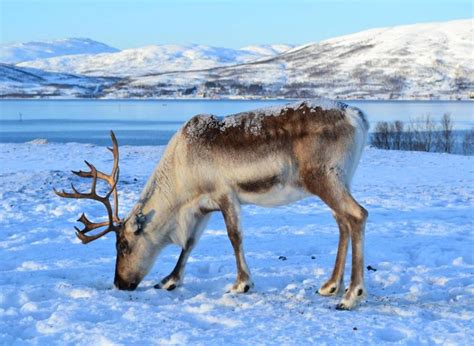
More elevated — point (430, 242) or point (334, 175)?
point (334, 175)

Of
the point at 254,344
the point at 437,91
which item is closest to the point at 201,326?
the point at 254,344

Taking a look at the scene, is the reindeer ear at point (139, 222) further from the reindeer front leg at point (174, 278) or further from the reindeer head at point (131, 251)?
the reindeer front leg at point (174, 278)

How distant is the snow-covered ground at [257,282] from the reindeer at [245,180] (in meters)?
0.42

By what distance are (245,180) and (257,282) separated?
4.43ft

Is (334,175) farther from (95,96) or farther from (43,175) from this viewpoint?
(95,96)

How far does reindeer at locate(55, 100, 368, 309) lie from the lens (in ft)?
23.4

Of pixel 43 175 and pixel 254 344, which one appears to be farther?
pixel 43 175

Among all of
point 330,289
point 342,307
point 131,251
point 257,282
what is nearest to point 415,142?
point 257,282

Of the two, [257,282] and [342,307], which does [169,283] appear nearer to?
[257,282]

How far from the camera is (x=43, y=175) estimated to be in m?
16.7

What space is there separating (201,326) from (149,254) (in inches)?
70.3

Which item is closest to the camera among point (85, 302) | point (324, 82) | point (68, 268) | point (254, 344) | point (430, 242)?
point (254, 344)

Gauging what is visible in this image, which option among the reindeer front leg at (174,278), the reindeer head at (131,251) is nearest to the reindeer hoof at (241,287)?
the reindeer front leg at (174,278)

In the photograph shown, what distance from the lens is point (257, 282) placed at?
8.02 meters
